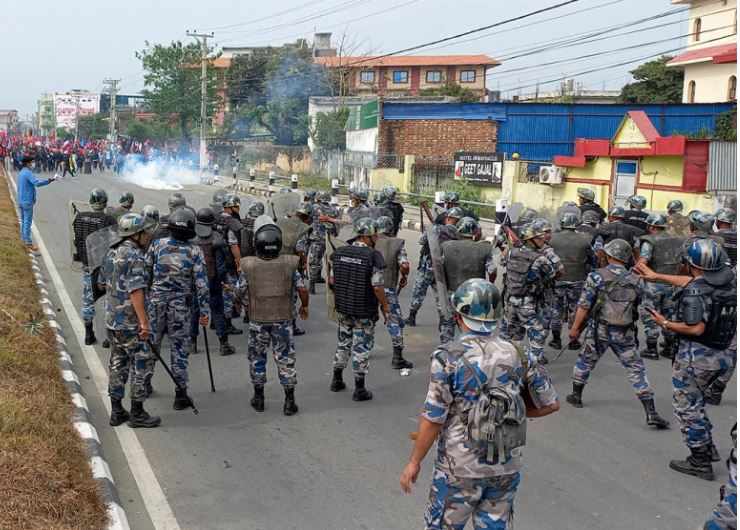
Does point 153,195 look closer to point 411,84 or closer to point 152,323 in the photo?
point 152,323

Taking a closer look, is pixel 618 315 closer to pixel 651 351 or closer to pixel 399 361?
pixel 399 361

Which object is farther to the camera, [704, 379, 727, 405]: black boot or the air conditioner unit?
the air conditioner unit

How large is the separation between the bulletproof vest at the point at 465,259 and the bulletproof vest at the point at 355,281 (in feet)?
3.97

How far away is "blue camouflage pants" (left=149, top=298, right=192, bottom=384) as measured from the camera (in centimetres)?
706

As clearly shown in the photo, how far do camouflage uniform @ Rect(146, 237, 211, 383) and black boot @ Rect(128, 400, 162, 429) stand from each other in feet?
1.69

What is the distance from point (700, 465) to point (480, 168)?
20686mm

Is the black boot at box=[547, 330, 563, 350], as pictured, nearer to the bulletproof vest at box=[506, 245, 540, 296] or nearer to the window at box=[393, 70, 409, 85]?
the bulletproof vest at box=[506, 245, 540, 296]

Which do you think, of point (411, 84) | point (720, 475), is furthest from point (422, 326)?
point (411, 84)

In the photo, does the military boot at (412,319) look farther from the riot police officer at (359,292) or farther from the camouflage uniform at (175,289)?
the camouflage uniform at (175,289)

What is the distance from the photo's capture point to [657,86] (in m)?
49.8

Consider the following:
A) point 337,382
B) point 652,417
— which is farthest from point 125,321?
point 652,417

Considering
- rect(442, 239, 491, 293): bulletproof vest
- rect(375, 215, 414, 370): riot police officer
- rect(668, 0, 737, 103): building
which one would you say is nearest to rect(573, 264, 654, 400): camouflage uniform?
rect(442, 239, 491, 293): bulletproof vest

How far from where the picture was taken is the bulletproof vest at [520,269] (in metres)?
8.05

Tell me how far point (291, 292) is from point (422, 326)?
4.13 m
